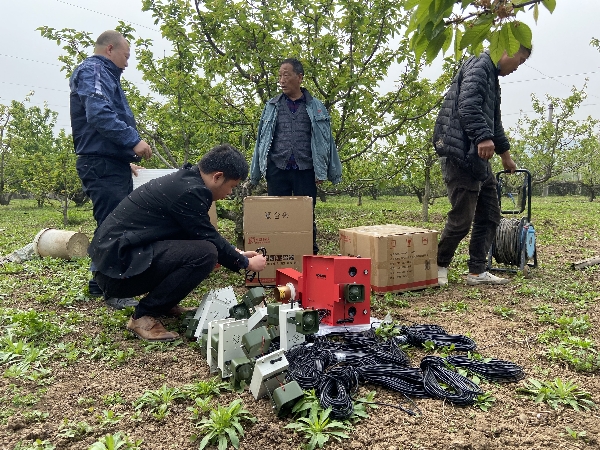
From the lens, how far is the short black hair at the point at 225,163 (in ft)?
9.54

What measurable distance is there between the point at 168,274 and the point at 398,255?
80.8 inches

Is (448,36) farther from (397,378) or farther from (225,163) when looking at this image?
(225,163)

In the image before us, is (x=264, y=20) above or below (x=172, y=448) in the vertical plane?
above

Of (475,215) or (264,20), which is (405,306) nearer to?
(475,215)

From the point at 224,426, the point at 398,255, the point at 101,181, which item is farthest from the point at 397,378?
the point at 101,181

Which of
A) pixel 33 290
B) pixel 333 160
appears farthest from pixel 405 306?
pixel 33 290

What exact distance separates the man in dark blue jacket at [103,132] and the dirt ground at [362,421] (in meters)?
1.16

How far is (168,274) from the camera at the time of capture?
A: 9.71ft

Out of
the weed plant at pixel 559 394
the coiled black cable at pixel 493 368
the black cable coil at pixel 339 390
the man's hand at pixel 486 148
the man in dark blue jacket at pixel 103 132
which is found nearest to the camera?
the black cable coil at pixel 339 390

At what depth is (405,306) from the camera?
12.4 feet

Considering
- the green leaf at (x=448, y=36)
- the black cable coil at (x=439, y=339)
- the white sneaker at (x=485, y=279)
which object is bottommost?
the black cable coil at (x=439, y=339)

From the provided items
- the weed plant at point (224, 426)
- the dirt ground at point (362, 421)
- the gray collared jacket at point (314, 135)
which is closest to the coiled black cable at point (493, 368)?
the dirt ground at point (362, 421)

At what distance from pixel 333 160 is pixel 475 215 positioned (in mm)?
1500

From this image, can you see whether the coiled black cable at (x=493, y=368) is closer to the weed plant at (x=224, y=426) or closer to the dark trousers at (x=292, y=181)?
the weed plant at (x=224, y=426)
